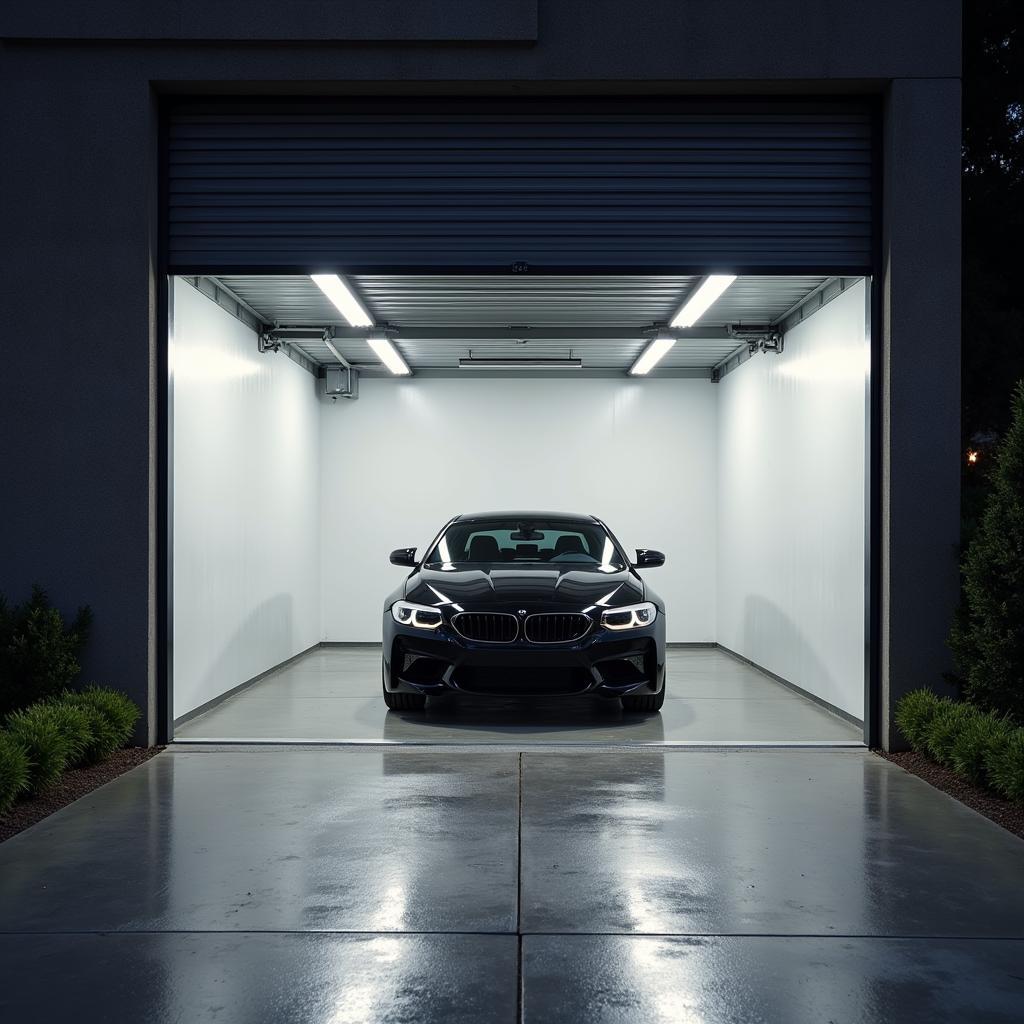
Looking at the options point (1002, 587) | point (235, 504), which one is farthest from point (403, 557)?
point (1002, 587)

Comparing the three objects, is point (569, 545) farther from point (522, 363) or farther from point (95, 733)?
point (522, 363)

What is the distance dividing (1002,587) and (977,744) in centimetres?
89

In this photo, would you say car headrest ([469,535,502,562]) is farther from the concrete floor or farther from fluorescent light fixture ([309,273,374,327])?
fluorescent light fixture ([309,273,374,327])

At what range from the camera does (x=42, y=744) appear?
5.52 metres

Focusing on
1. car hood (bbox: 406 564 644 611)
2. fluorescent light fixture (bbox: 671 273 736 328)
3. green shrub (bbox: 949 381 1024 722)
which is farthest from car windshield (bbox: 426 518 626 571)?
green shrub (bbox: 949 381 1024 722)

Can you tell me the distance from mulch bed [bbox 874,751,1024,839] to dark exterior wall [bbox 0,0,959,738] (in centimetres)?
57

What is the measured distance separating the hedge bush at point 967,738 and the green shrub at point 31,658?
4870mm

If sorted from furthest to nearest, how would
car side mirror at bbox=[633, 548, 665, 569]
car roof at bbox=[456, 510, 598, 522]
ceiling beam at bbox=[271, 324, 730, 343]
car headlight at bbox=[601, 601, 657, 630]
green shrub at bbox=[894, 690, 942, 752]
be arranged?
ceiling beam at bbox=[271, 324, 730, 343] < car roof at bbox=[456, 510, 598, 522] < car side mirror at bbox=[633, 548, 665, 569] < car headlight at bbox=[601, 601, 657, 630] < green shrub at bbox=[894, 690, 942, 752]

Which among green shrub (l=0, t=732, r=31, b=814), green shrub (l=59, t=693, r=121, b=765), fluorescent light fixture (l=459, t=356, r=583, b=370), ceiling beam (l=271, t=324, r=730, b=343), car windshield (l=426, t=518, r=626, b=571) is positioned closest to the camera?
green shrub (l=0, t=732, r=31, b=814)

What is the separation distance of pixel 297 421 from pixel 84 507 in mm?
5710

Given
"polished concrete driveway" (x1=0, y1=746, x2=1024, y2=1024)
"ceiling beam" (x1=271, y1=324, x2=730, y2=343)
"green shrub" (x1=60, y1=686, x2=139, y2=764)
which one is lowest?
"polished concrete driveway" (x1=0, y1=746, x2=1024, y2=1024)

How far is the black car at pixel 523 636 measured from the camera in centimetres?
743

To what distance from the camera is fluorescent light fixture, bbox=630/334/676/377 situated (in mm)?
11320

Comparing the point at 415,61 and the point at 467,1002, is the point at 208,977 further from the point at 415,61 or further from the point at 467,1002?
the point at 415,61
